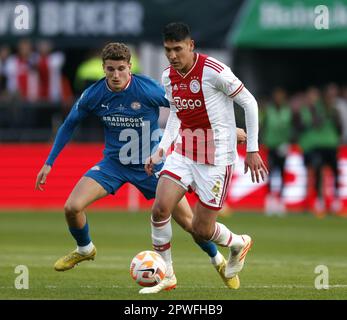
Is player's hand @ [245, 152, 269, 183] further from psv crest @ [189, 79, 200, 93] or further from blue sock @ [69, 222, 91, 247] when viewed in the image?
blue sock @ [69, 222, 91, 247]

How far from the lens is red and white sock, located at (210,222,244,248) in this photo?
1095cm

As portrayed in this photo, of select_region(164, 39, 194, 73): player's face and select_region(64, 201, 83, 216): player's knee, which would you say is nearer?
select_region(164, 39, 194, 73): player's face

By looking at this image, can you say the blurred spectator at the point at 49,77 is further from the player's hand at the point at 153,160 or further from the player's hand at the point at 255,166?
the player's hand at the point at 255,166

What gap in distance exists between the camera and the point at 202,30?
23.2m

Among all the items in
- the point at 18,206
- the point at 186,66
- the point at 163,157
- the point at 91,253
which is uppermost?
the point at 186,66

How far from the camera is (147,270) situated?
416 inches

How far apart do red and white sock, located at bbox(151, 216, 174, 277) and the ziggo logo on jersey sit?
43.2 inches

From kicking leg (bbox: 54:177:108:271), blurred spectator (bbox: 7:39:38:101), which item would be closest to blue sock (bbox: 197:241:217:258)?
kicking leg (bbox: 54:177:108:271)

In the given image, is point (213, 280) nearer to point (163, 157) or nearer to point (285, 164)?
point (163, 157)

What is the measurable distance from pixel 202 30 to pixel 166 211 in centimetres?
1295

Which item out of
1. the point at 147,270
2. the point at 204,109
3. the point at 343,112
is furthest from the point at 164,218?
the point at 343,112

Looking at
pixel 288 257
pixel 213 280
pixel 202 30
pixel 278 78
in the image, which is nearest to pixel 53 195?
pixel 202 30

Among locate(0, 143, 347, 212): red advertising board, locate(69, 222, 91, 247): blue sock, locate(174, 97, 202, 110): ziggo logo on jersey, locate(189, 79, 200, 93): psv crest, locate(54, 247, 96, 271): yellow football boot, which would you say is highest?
locate(189, 79, 200, 93): psv crest

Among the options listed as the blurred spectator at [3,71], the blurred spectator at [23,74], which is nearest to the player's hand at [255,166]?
the blurred spectator at [23,74]
